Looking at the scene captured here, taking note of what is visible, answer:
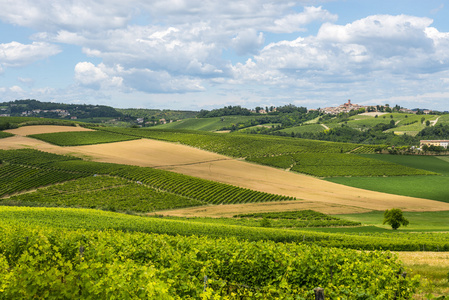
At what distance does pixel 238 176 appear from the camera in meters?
87.8

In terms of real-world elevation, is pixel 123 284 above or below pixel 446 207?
above

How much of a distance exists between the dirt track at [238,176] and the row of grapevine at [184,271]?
141 ft

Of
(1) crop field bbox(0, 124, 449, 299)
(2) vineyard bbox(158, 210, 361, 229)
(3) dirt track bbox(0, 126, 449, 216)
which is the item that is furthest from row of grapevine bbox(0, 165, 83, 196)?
(2) vineyard bbox(158, 210, 361, 229)

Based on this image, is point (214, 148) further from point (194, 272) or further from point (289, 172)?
point (194, 272)

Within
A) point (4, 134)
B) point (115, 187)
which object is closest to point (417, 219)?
point (115, 187)

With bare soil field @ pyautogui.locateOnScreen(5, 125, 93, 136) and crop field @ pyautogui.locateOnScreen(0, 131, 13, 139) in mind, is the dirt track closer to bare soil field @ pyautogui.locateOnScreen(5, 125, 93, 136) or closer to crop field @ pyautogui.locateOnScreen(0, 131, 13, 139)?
bare soil field @ pyautogui.locateOnScreen(5, 125, 93, 136)

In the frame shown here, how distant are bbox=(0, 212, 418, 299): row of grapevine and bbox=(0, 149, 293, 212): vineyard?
143ft

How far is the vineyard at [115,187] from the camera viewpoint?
209ft

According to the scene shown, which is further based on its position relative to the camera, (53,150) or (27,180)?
(53,150)

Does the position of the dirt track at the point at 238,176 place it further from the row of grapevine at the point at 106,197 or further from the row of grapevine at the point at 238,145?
the row of grapevine at the point at 238,145

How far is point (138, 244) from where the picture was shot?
58.2 feet

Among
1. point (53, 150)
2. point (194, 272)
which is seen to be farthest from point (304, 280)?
point (53, 150)

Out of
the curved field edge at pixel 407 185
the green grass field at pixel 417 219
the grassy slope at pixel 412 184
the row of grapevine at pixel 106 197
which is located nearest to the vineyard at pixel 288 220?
the green grass field at pixel 417 219

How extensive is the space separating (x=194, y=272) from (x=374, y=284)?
5987 mm
